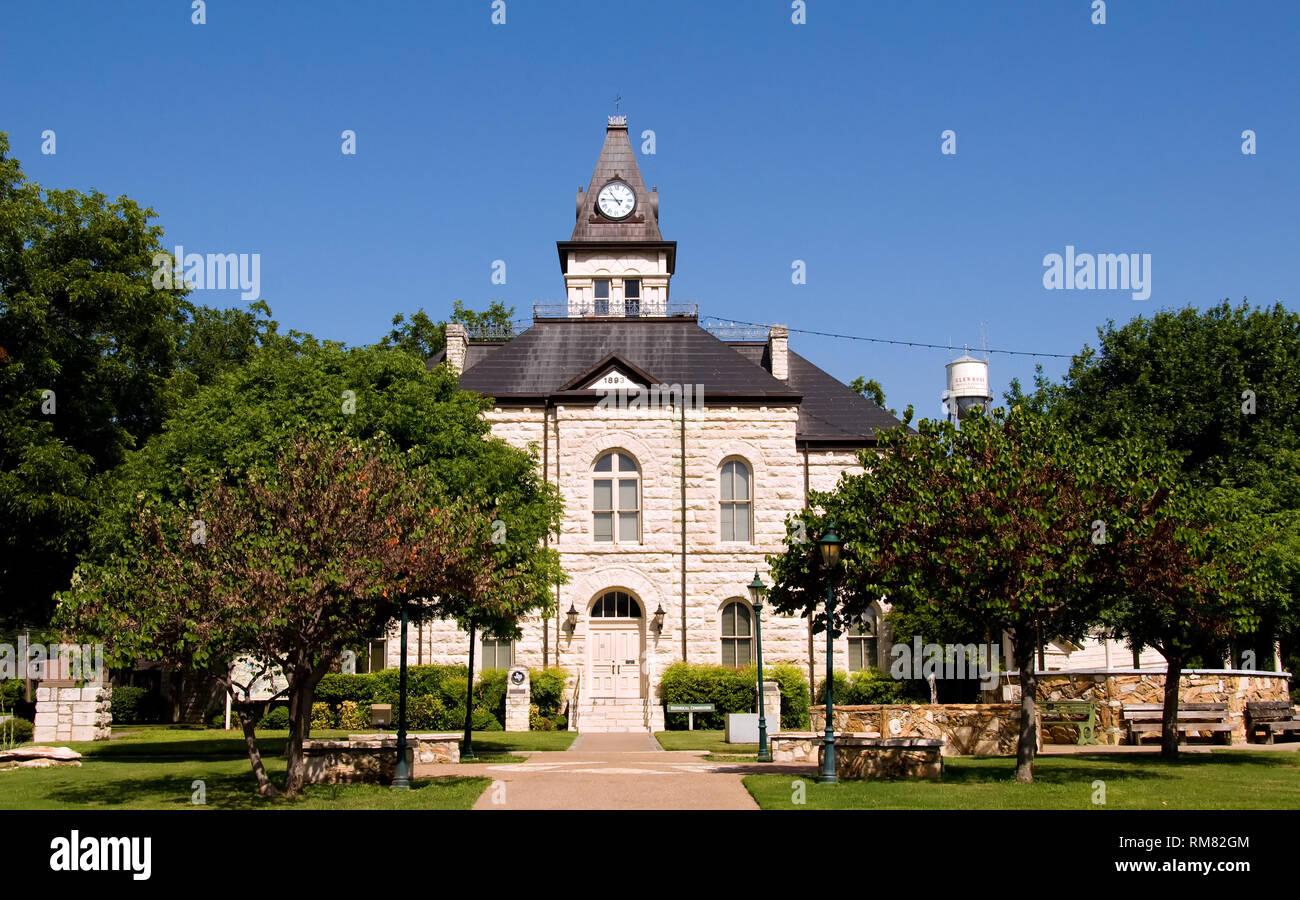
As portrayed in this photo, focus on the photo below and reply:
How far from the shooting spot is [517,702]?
33.7m

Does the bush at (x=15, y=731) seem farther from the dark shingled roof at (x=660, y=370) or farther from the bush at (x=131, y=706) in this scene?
the dark shingled roof at (x=660, y=370)

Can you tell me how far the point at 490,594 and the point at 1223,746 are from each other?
15.4 m

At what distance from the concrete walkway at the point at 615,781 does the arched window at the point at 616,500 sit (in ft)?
35.7

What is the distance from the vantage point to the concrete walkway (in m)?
16.4

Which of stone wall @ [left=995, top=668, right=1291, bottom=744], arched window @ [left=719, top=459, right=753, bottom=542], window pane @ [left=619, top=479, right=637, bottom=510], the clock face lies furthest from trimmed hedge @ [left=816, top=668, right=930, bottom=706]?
the clock face

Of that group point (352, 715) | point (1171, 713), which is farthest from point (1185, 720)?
point (352, 715)

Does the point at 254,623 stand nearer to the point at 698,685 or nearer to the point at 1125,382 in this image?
the point at 698,685

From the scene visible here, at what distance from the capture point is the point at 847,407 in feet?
131

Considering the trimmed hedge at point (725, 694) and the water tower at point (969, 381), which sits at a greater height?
the water tower at point (969, 381)

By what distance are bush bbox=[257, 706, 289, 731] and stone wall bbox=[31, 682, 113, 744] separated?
17.4 feet

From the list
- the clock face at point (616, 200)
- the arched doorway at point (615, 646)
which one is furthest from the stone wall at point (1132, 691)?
the clock face at point (616, 200)

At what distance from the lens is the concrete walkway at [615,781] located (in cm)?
1641

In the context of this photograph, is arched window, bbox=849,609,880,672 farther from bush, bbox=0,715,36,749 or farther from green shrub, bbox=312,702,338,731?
bush, bbox=0,715,36,749

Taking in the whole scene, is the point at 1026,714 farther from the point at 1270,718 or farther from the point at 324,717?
the point at 324,717
